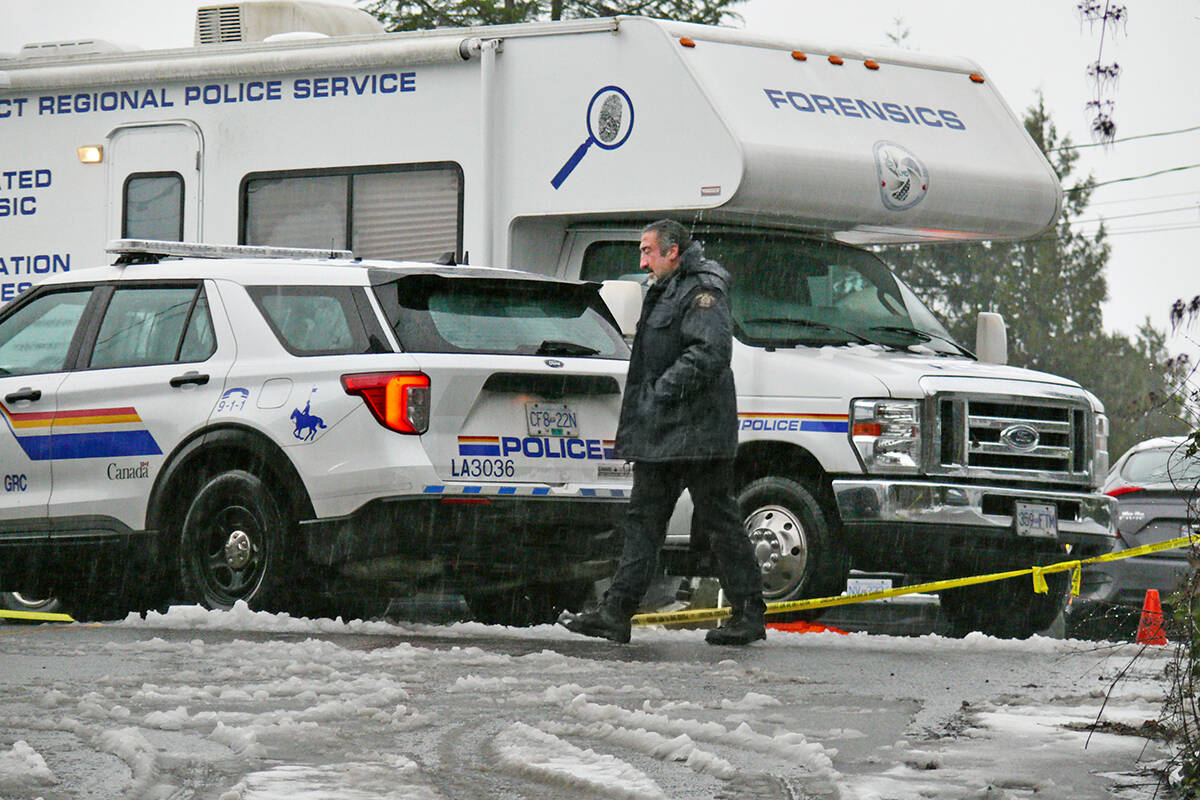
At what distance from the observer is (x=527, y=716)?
23.1ft

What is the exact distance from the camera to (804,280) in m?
12.1

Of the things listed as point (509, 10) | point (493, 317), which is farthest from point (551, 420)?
point (509, 10)

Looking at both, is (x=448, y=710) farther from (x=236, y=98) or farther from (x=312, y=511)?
(x=236, y=98)

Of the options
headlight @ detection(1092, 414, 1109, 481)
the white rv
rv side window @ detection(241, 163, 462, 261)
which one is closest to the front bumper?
the white rv

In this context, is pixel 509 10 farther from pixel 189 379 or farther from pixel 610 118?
pixel 189 379

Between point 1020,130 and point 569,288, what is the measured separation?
4.02 metres

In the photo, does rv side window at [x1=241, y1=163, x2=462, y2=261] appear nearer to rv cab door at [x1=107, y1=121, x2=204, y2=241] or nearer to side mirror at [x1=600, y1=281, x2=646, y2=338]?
rv cab door at [x1=107, y1=121, x2=204, y2=241]

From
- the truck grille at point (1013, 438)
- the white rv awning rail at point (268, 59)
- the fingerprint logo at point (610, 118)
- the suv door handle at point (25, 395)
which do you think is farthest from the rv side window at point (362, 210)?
the truck grille at point (1013, 438)

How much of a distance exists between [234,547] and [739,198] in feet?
10.9

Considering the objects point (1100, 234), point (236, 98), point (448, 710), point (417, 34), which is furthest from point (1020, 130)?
point (1100, 234)

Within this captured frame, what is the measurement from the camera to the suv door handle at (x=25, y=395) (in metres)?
10.8

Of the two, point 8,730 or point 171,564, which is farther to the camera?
point 171,564

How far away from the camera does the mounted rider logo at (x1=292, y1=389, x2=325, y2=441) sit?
32.1 ft

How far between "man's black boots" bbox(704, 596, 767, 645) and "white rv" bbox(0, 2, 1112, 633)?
51cm
